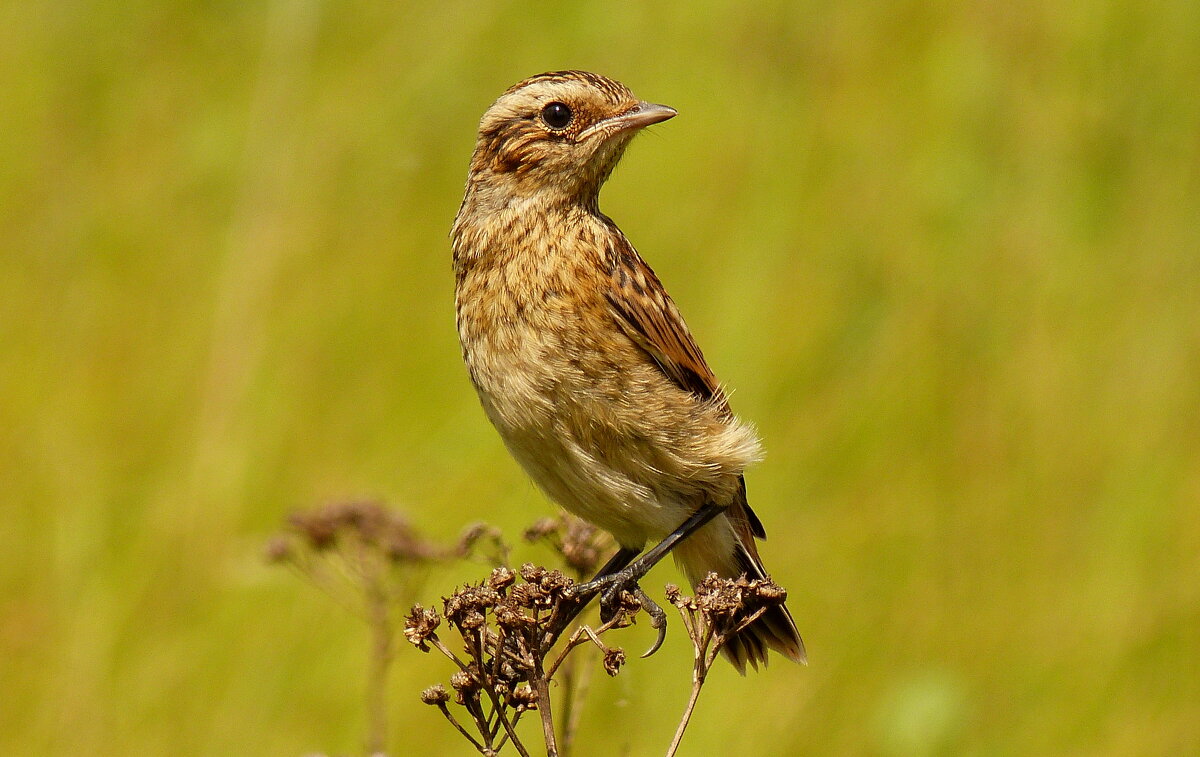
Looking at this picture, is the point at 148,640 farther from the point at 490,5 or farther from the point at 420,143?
the point at 490,5

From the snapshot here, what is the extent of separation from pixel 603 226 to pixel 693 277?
2.80 m

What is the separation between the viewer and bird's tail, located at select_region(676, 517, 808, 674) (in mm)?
4371

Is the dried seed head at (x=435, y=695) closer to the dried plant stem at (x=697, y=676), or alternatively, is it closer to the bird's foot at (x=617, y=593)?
the dried plant stem at (x=697, y=676)

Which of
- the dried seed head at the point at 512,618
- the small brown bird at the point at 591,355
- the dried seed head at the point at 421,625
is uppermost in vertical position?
the small brown bird at the point at 591,355

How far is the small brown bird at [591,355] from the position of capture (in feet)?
13.0

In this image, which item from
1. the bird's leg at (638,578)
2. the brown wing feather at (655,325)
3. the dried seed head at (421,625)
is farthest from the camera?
the brown wing feather at (655,325)

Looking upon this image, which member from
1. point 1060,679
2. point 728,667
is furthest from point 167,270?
point 1060,679

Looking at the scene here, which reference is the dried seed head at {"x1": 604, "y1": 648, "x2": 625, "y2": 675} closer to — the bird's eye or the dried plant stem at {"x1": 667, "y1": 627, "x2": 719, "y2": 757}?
the dried plant stem at {"x1": 667, "y1": 627, "x2": 719, "y2": 757}

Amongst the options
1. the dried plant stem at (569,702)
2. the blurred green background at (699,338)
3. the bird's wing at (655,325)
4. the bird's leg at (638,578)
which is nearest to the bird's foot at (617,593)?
the bird's leg at (638,578)

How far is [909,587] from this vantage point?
6.14m

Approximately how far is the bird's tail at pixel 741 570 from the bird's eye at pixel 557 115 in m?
1.34

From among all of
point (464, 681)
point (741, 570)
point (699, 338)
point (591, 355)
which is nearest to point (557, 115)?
point (591, 355)

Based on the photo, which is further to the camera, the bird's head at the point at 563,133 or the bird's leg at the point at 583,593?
the bird's head at the point at 563,133

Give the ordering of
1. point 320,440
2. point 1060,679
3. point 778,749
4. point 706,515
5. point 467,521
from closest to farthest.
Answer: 1. point 706,515
2. point 778,749
3. point 1060,679
4. point 467,521
5. point 320,440
